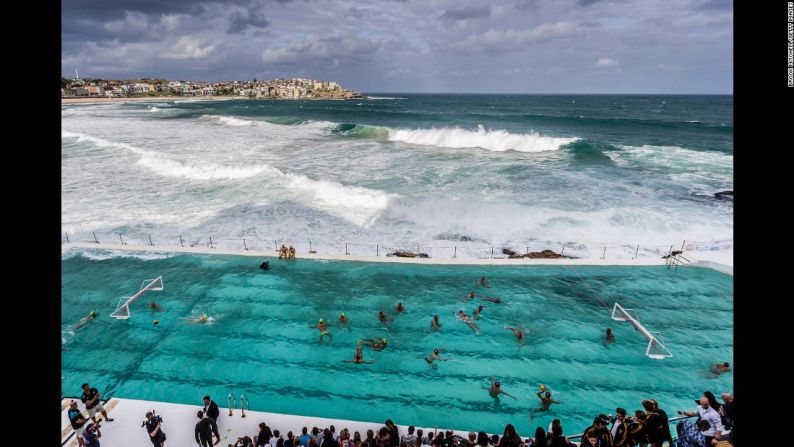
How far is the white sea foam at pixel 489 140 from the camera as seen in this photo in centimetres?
5712

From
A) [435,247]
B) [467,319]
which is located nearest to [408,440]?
[467,319]

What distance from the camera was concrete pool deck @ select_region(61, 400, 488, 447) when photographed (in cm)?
1004

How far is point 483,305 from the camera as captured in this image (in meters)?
16.7

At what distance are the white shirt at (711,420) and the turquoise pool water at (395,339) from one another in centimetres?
368

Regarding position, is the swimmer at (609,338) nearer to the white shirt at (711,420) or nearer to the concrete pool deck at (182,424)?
the white shirt at (711,420)

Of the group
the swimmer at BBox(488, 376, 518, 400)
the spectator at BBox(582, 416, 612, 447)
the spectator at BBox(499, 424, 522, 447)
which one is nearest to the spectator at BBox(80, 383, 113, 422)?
the spectator at BBox(499, 424, 522, 447)

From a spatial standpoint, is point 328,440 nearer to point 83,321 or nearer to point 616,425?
point 616,425

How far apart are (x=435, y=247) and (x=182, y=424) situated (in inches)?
558

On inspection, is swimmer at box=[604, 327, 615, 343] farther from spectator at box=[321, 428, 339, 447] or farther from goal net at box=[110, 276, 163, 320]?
goal net at box=[110, 276, 163, 320]

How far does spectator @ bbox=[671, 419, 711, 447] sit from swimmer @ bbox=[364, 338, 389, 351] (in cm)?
829

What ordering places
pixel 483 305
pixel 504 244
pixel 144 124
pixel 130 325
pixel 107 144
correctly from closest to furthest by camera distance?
pixel 130 325, pixel 483 305, pixel 504 244, pixel 107 144, pixel 144 124
